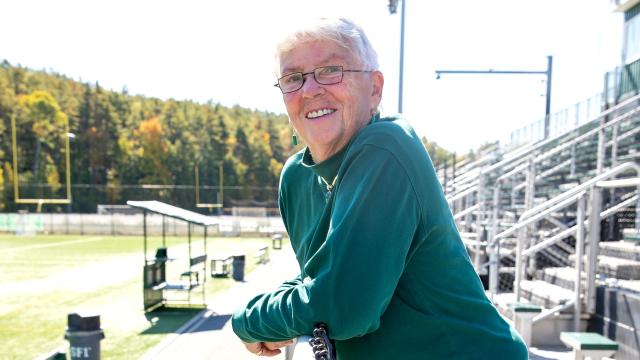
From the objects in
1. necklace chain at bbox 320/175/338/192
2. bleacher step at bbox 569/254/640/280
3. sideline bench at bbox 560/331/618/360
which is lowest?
sideline bench at bbox 560/331/618/360

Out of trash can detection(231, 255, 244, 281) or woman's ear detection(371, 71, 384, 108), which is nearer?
woman's ear detection(371, 71, 384, 108)

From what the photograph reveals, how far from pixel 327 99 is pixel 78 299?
11763 millimetres

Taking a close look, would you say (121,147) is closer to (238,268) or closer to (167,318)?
(238,268)

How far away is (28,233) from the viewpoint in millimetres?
30703

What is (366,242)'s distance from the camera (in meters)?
0.84

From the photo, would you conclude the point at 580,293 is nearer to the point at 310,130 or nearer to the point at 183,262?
the point at 310,130

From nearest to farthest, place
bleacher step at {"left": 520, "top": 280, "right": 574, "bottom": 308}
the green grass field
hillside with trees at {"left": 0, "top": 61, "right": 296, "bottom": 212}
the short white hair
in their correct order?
the short white hair → bleacher step at {"left": 520, "top": 280, "right": 574, "bottom": 308} → the green grass field → hillside with trees at {"left": 0, "top": 61, "right": 296, "bottom": 212}

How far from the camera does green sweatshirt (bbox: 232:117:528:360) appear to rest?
0.85m

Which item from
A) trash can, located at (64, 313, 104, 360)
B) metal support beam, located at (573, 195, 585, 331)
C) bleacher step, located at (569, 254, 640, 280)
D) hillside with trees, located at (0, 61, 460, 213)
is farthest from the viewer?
hillside with trees, located at (0, 61, 460, 213)

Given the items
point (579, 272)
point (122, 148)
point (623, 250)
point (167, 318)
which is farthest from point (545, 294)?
point (122, 148)

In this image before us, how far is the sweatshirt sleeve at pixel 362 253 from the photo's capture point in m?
0.84

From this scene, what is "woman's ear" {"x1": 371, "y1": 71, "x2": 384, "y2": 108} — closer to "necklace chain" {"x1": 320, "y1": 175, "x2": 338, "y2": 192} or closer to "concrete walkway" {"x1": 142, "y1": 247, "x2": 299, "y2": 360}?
"necklace chain" {"x1": 320, "y1": 175, "x2": 338, "y2": 192}

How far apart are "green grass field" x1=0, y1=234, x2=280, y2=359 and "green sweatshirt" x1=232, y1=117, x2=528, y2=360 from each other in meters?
4.85

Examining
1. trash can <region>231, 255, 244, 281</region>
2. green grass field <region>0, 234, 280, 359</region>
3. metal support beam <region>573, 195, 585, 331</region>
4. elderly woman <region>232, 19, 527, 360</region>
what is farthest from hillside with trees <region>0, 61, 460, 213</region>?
elderly woman <region>232, 19, 527, 360</region>
